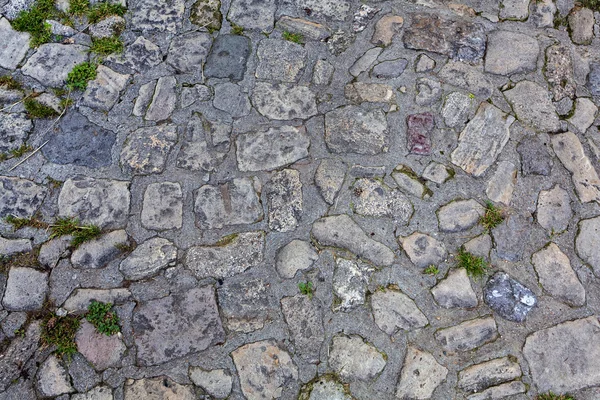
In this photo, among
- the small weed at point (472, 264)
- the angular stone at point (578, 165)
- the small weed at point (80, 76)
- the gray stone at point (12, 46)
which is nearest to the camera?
the small weed at point (472, 264)

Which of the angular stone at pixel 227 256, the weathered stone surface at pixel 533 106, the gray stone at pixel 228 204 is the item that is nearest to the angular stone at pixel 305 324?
the angular stone at pixel 227 256

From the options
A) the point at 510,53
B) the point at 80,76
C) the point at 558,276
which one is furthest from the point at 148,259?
the point at 510,53

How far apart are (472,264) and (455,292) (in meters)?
0.19

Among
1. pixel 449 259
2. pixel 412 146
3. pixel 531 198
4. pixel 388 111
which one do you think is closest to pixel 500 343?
pixel 449 259

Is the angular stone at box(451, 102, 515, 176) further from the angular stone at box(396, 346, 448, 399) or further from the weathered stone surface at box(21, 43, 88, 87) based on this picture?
the weathered stone surface at box(21, 43, 88, 87)

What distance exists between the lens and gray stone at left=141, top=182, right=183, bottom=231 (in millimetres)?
3096

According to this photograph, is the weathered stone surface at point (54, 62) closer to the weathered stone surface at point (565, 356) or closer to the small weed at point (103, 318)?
the small weed at point (103, 318)

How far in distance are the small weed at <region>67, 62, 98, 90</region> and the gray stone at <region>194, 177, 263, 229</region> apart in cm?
111

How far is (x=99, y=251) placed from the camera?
9.93 feet

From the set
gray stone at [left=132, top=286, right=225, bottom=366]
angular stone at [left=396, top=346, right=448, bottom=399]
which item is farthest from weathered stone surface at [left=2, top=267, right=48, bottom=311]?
angular stone at [left=396, top=346, right=448, bottom=399]

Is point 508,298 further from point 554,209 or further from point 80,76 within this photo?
point 80,76

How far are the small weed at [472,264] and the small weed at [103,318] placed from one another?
1894 mm

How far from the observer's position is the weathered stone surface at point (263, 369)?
2770 mm

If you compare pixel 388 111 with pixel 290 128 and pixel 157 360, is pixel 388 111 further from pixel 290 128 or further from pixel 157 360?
pixel 157 360
